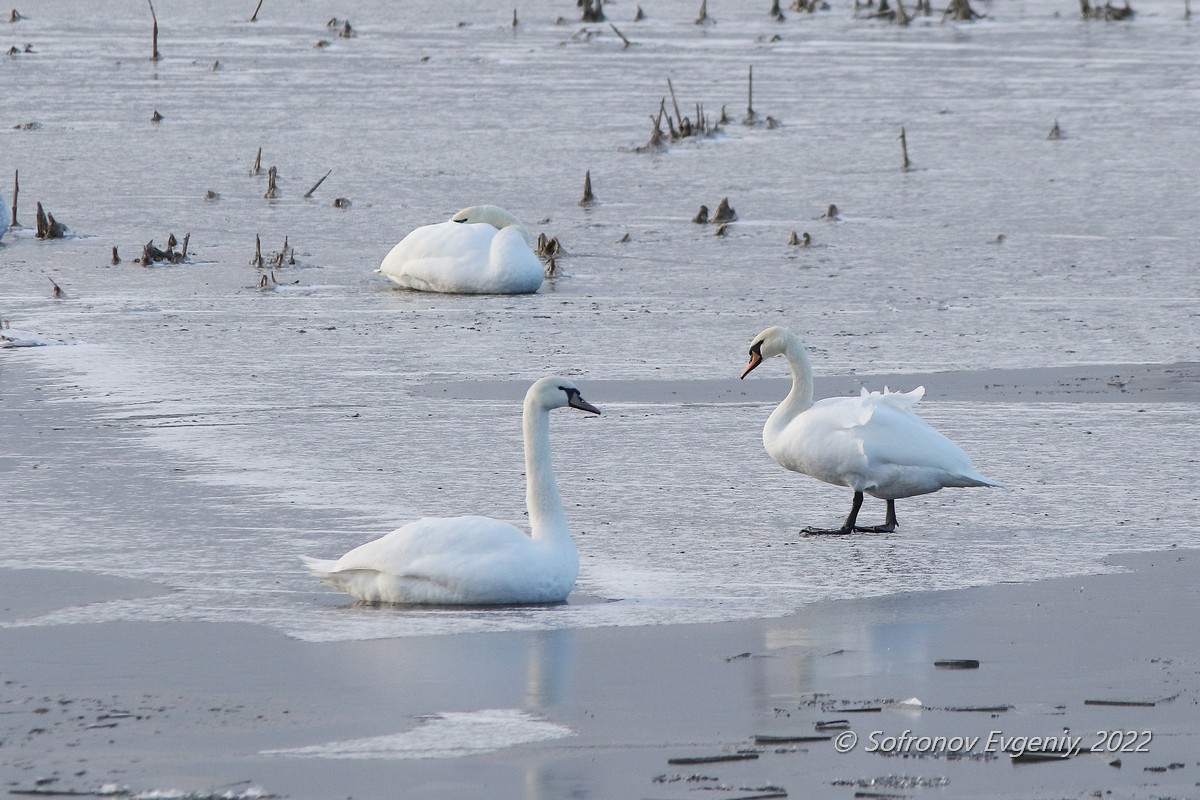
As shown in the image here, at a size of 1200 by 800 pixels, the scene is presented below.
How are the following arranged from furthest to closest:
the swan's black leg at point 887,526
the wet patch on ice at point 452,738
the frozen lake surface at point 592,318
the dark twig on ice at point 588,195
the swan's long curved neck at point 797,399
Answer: the dark twig on ice at point 588,195 → the swan's long curved neck at point 797,399 → the swan's black leg at point 887,526 → the frozen lake surface at point 592,318 → the wet patch on ice at point 452,738

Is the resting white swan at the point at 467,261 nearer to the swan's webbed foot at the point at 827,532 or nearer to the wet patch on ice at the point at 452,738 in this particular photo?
the swan's webbed foot at the point at 827,532

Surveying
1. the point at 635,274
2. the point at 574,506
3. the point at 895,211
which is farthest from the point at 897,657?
the point at 895,211

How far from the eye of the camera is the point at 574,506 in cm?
764

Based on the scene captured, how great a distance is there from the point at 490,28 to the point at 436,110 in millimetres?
14656

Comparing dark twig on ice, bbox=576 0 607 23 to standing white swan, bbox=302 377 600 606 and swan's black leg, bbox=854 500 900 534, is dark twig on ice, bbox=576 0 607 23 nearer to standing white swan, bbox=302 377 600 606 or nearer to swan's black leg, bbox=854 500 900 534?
swan's black leg, bbox=854 500 900 534

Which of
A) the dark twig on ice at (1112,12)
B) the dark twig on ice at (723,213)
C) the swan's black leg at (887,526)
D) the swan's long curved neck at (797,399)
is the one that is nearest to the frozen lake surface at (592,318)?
the swan's black leg at (887,526)

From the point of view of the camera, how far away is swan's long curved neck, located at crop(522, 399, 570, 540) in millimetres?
6258

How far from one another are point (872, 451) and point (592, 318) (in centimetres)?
535

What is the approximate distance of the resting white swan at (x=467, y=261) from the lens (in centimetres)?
1346

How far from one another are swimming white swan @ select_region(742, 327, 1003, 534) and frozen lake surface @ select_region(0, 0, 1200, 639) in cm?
20

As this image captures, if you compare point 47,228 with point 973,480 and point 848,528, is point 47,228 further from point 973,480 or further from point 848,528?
point 973,480

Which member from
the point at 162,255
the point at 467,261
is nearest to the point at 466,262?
the point at 467,261

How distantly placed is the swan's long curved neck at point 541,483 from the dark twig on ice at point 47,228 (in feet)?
32.4

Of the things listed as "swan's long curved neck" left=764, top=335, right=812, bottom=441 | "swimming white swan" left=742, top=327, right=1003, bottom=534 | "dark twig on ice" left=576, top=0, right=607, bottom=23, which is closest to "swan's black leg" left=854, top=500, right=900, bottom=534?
"swimming white swan" left=742, top=327, right=1003, bottom=534
